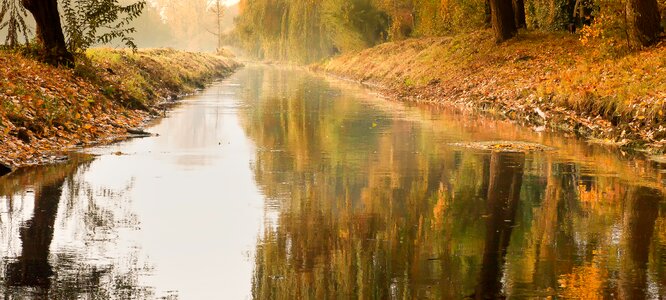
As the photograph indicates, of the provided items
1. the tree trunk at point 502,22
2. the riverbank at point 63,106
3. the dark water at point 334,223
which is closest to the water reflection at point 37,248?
the dark water at point 334,223

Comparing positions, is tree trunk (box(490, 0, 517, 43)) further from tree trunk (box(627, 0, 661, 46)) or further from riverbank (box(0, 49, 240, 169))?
riverbank (box(0, 49, 240, 169))

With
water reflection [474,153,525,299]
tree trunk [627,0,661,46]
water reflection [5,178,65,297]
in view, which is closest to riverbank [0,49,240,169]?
water reflection [5,178,65,297]

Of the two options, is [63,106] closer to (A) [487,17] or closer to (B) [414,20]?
(A) [487,17]

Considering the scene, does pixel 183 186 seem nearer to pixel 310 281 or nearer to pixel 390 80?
pixel 310 281

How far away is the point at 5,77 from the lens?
19188 mm

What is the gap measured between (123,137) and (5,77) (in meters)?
2.70

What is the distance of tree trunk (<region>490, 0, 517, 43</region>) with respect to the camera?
36.8 metres

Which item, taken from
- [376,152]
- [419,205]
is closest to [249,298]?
[419,205]

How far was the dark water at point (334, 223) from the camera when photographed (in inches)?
298

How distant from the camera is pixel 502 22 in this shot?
36.8 meters

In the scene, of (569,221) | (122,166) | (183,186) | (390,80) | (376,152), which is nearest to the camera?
(569,221)

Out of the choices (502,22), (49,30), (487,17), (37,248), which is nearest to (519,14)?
(502,22)

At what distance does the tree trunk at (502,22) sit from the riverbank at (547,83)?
1.43 ft

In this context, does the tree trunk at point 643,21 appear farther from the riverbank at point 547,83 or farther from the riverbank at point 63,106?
the riverbank at point 63,106
